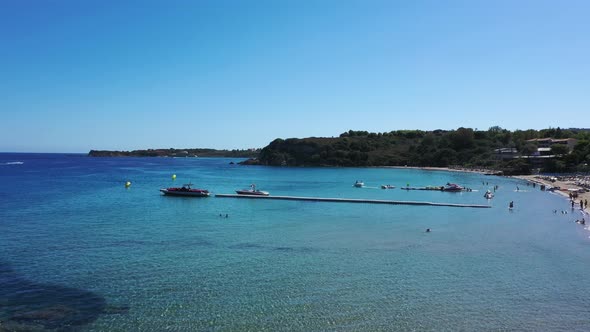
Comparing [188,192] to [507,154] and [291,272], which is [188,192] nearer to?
[291,272]

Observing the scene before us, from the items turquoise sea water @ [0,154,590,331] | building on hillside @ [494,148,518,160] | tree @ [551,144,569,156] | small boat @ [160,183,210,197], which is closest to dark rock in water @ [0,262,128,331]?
turquoise sea water @ [0,154,590,331]

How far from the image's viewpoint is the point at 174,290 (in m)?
24.4

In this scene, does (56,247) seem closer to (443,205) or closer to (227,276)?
(227,276)

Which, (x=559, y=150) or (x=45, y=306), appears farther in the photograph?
(x=559, y=150)

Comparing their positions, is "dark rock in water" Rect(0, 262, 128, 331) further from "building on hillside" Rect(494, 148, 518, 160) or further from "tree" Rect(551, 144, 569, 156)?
"building on hillside" Rect(494, 148, 518, 160)

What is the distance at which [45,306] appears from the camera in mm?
21656

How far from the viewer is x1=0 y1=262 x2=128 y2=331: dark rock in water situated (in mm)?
→ 19641

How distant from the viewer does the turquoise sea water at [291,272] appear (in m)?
20.9

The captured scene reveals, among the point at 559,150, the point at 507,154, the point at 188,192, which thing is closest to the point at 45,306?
the point at 188,192

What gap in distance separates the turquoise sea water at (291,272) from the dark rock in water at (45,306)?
0.07 m

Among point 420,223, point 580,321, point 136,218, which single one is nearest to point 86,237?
point 136,218

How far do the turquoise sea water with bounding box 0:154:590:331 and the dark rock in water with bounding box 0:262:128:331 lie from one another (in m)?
0.07

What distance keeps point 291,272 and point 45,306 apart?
13305 millimetres

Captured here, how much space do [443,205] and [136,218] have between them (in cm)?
4095
